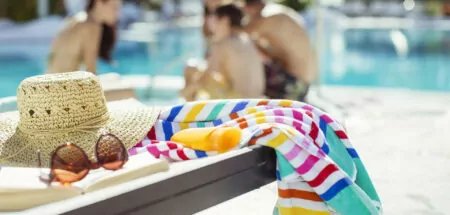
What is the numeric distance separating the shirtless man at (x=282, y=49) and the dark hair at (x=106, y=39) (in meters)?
1.08

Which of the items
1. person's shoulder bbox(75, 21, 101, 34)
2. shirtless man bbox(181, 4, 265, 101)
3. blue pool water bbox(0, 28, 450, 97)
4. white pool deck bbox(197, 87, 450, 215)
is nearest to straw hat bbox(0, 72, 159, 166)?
white pool deck bbox(197, 87, 450, 215)

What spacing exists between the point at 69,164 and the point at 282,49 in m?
3.17

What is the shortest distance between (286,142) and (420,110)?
412 cm

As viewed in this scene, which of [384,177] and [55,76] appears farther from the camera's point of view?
[384,177]

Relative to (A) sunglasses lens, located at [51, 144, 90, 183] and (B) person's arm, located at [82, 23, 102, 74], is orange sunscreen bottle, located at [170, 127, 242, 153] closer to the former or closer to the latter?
(A) sunglasses lens, located at [51, 144, 90, 183]

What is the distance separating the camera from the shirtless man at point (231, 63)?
153 inches

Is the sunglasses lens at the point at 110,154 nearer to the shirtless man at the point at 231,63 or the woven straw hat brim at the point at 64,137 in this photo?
the woven straw hat brim at the point at 64,137

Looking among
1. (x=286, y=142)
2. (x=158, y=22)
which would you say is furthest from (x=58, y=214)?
(x=158, y=22)

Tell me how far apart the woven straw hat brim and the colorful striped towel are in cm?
5

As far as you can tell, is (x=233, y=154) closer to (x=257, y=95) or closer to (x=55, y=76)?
(x=55, y=76)

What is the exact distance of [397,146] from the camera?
4.15m

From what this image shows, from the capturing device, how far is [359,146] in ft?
13.5

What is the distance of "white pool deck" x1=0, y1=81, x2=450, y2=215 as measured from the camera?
284cm

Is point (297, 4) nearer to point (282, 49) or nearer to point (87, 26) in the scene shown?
point (282, 49)
